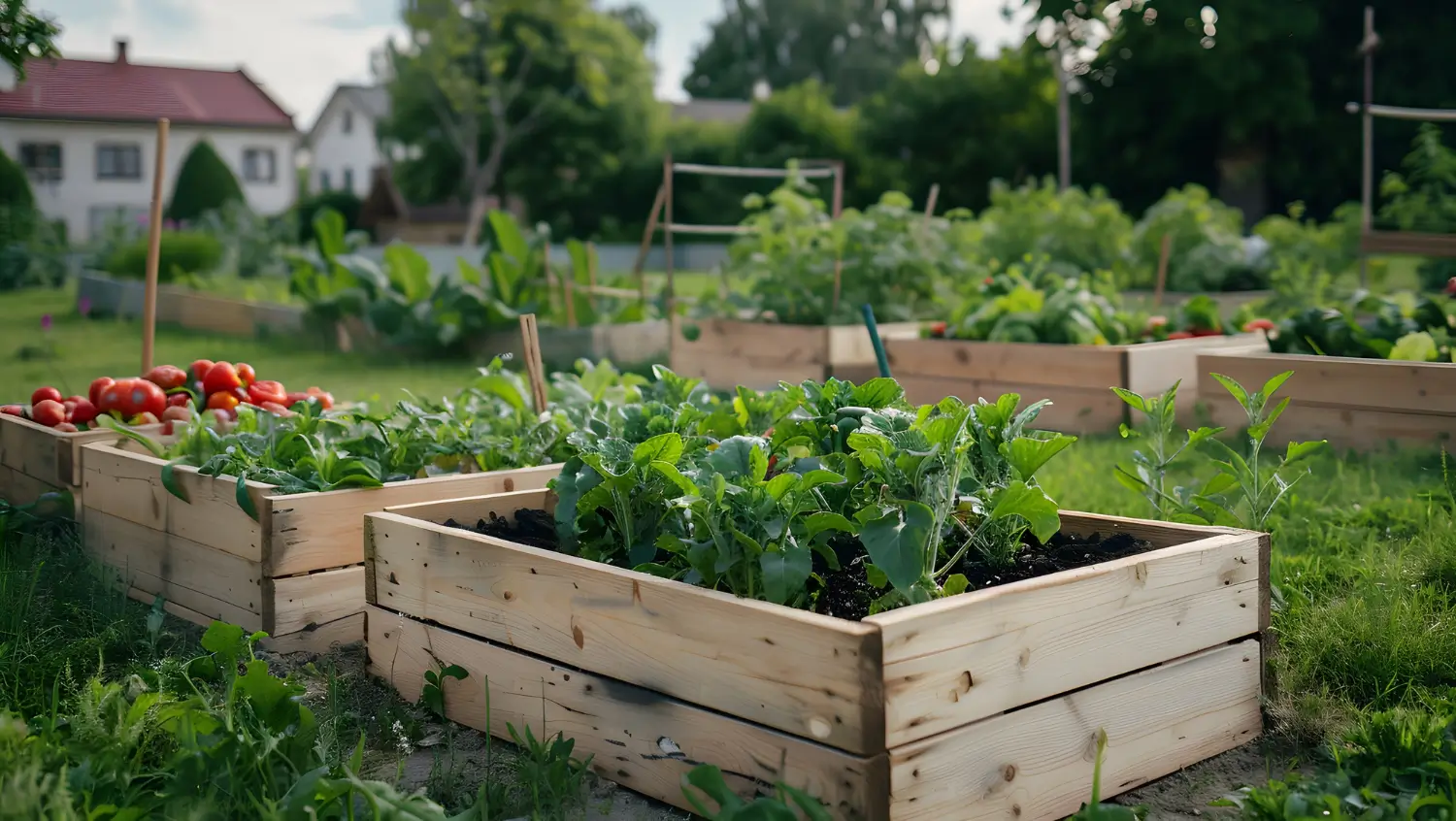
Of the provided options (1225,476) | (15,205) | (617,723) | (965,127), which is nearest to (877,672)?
(617,723)

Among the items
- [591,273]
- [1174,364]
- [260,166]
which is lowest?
[1174,364]

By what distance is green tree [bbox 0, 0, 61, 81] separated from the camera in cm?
379

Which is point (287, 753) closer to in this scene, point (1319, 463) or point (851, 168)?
point (1319, 463)

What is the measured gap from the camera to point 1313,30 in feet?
56.6

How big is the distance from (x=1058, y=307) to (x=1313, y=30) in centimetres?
1403

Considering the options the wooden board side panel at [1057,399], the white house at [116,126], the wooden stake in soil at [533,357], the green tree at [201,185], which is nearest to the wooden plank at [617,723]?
the wooden stake in soil at [533,357]

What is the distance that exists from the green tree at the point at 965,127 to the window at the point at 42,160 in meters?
15.4

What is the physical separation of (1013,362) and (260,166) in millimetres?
39990

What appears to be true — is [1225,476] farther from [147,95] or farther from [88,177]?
[147,95]

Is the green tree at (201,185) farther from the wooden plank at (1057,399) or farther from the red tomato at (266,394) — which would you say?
the red tomato at (266,394)

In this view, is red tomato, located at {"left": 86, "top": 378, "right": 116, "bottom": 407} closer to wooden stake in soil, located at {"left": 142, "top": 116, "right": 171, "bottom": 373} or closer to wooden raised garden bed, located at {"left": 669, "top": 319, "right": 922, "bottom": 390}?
wooden stake in soil, located at {"left": 142, "top": 116, "right": 171, "bottom": 373}

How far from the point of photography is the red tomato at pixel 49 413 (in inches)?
165

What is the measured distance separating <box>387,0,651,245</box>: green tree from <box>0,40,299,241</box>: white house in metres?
5.25

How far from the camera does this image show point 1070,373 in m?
5.73
